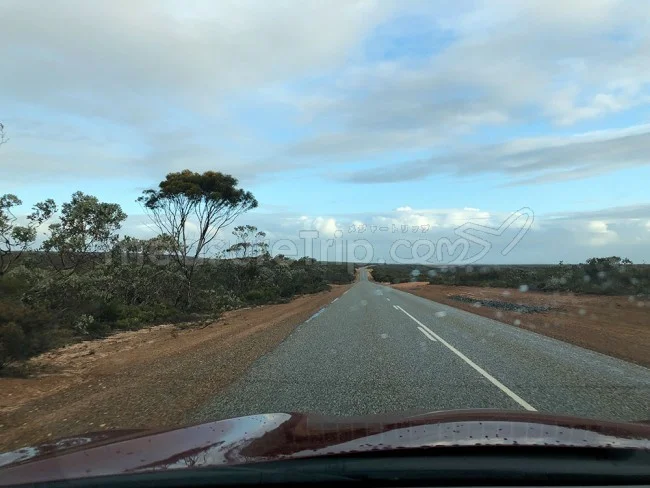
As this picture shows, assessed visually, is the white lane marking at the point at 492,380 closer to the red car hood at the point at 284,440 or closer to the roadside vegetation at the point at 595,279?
the red car hood at the point at 284,440

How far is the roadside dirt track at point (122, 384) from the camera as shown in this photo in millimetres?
6395

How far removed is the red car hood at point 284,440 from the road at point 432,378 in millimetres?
1170

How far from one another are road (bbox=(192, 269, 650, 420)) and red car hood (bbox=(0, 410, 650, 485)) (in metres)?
1.17

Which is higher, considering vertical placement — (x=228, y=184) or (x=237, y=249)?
(x=228, y=184)

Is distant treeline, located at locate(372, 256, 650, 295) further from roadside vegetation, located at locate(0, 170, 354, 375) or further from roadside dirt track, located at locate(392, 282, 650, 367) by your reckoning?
roadside vegetation, located at locate(0, 170, 354, 375)

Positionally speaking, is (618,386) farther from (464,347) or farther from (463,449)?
(463,449)

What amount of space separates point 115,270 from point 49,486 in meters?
19.4

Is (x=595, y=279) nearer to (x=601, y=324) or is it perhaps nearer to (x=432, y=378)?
(x=601, y=324)

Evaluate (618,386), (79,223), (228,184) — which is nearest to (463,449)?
(618,386)

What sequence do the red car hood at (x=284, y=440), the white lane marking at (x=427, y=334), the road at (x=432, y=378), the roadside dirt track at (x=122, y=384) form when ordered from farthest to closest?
the white lane marking at (x=427, y=334) < the road at (x=432, y=378) < the roadside dirt track at (x=122, y=384) < the red car hood at (x=284, y=440)

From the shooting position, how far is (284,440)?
11.5ft

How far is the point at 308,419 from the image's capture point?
14.2 feet

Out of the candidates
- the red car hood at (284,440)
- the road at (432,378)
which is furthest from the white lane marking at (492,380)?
the red car hood at (284,440)

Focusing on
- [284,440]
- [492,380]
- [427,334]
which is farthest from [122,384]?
[427,334]
